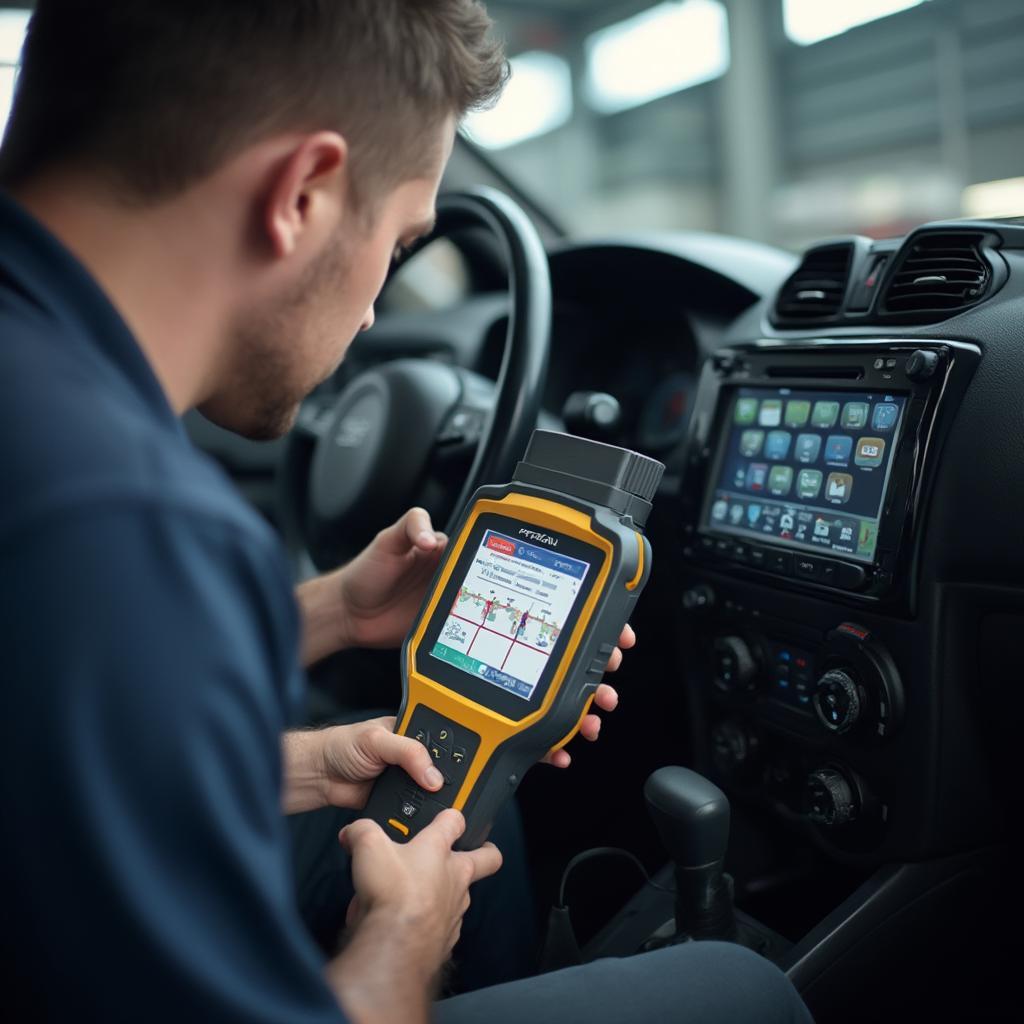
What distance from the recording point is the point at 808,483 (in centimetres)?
115

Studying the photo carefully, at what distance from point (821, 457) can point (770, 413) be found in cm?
11

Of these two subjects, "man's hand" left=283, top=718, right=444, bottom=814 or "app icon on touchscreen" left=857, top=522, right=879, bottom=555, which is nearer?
"man's hand" left=283, top=718, right=444, bottom=814

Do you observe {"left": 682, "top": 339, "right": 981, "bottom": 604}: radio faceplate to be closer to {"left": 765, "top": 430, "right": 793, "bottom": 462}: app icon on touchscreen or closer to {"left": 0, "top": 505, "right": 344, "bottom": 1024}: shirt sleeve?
{"left": 765, "top": 430, "right": 793, "bottom": 462}: app icon on touchscreen

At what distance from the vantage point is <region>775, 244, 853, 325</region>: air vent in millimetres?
1244

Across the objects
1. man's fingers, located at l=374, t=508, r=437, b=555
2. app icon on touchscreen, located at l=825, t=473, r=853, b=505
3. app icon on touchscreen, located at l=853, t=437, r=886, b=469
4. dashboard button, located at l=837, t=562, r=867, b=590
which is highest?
app icon on touchscreen, located at l=853, t=437, r=886, b=469

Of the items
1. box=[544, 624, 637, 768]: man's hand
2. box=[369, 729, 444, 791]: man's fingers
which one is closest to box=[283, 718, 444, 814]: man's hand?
box=[369, 729, 444, 791]: man's fingers

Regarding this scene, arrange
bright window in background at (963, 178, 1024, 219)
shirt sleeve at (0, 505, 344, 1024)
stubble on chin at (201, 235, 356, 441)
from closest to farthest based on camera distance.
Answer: shirt sleeve at (0, 505, 344, 1024) < stubble on chin at (201, 235, 356, 441) < bright window in background at (963, 178, 1024, 219)

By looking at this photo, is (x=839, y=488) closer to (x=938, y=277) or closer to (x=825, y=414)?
(x=825, y=414)

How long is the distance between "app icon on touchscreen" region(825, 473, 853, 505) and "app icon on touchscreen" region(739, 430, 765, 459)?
0.43ft

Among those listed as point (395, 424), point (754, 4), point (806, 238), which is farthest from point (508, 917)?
point (754, 4)

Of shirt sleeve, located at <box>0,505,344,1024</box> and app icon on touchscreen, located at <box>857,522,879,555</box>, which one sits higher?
app icon on touchscreen, located at <box>857,522,879,555</box>

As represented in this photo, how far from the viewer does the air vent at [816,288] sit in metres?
1.24

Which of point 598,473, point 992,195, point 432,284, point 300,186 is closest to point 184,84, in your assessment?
point 300,186

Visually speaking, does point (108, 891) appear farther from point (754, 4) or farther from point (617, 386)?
point (754, 4)
